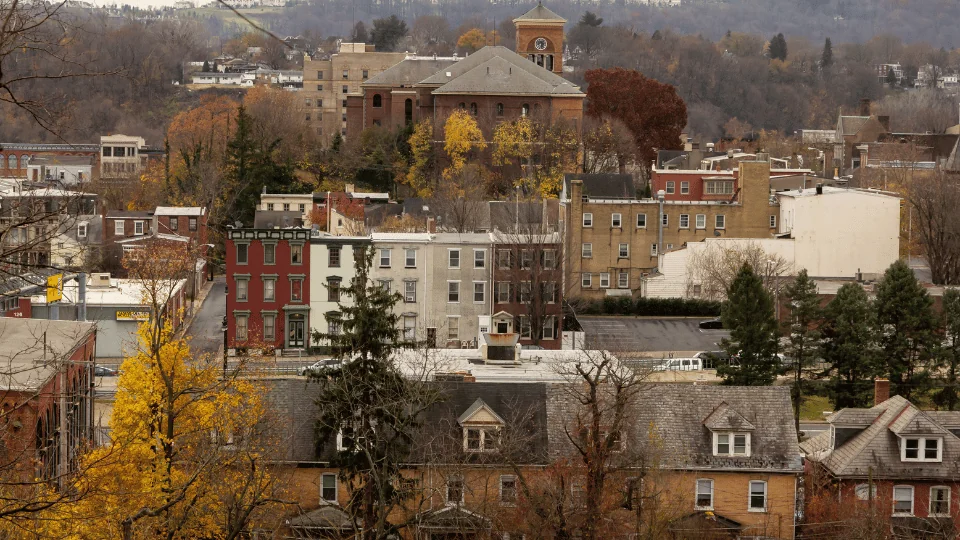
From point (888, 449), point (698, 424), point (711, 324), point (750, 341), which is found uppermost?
point (750, 341)

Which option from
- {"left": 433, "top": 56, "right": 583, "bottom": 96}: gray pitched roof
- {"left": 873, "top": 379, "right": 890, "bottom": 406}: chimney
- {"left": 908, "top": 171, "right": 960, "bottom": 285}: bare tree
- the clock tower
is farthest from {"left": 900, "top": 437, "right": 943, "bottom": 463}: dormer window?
the clock tower

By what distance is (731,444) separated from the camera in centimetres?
3581

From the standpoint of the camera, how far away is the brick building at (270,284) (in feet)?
197

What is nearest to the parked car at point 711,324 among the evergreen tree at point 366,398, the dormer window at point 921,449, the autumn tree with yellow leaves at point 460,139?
the autumn tree with yellow leaves at point 460,139

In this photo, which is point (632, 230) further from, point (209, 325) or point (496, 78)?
point (496, 78)

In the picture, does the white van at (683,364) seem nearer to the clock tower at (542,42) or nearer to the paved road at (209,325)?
the paved road at (209,325)

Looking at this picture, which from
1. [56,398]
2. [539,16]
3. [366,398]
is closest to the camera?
[56,398]

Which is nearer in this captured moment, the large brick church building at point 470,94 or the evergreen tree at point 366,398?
the evergreen tree at point 366,398

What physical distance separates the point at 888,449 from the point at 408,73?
223 feet

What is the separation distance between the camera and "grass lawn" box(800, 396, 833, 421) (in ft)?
164

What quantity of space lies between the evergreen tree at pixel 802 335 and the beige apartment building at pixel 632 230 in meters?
19.5

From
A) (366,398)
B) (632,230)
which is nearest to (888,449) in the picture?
(366,398)

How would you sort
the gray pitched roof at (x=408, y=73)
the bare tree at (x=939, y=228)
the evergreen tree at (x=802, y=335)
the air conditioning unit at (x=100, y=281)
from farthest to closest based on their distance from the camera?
the gray pitched roof at (x=408, y=73) → the bare tree at (x=939, y=228) → the air conditioning unit at (x=100, y=281) → the evergreen tree at (x=802, y=335)

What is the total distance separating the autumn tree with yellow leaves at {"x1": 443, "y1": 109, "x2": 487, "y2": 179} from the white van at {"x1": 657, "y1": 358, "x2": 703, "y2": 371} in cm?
3050
